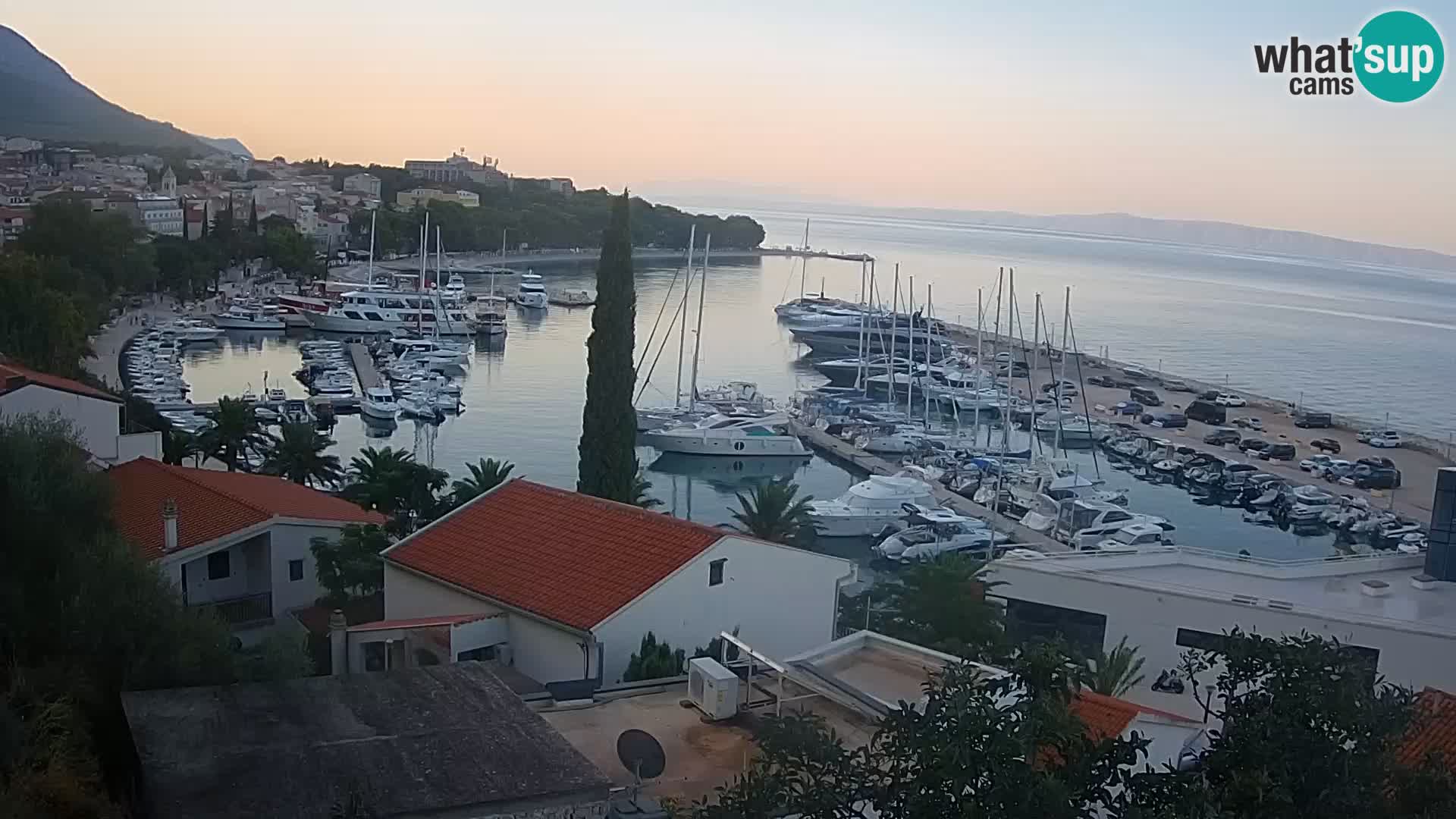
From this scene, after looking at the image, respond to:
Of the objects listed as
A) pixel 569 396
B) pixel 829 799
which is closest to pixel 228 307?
pixel 569 396

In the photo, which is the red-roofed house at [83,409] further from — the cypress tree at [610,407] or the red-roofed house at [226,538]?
the cypress tree at [610,407]

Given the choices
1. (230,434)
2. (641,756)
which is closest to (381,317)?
(230,434)

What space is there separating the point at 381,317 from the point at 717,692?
46.8m

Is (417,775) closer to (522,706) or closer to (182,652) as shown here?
(522,706)

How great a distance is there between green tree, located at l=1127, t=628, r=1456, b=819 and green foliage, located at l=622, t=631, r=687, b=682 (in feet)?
20.7

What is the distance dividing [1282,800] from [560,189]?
156 metres

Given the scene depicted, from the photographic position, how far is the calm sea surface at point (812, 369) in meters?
31.6

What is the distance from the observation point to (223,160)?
16812 cm

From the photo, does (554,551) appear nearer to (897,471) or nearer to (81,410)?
(81,410)

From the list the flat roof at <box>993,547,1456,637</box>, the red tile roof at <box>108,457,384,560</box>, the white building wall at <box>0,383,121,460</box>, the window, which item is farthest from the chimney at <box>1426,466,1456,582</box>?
the white building wall at <box>0,383,121,460</box>

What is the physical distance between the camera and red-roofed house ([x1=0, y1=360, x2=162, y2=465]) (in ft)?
52.6

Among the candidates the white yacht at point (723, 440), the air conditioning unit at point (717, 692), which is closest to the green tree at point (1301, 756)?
the air conditioning unit at point (717, 692)

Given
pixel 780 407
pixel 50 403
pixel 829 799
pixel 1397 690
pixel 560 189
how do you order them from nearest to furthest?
pixel 829 799 < pixel 1397 690 < pixel 50 403 < pixel 780 407 < pixel 560 189

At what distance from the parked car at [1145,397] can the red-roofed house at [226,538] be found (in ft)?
126
